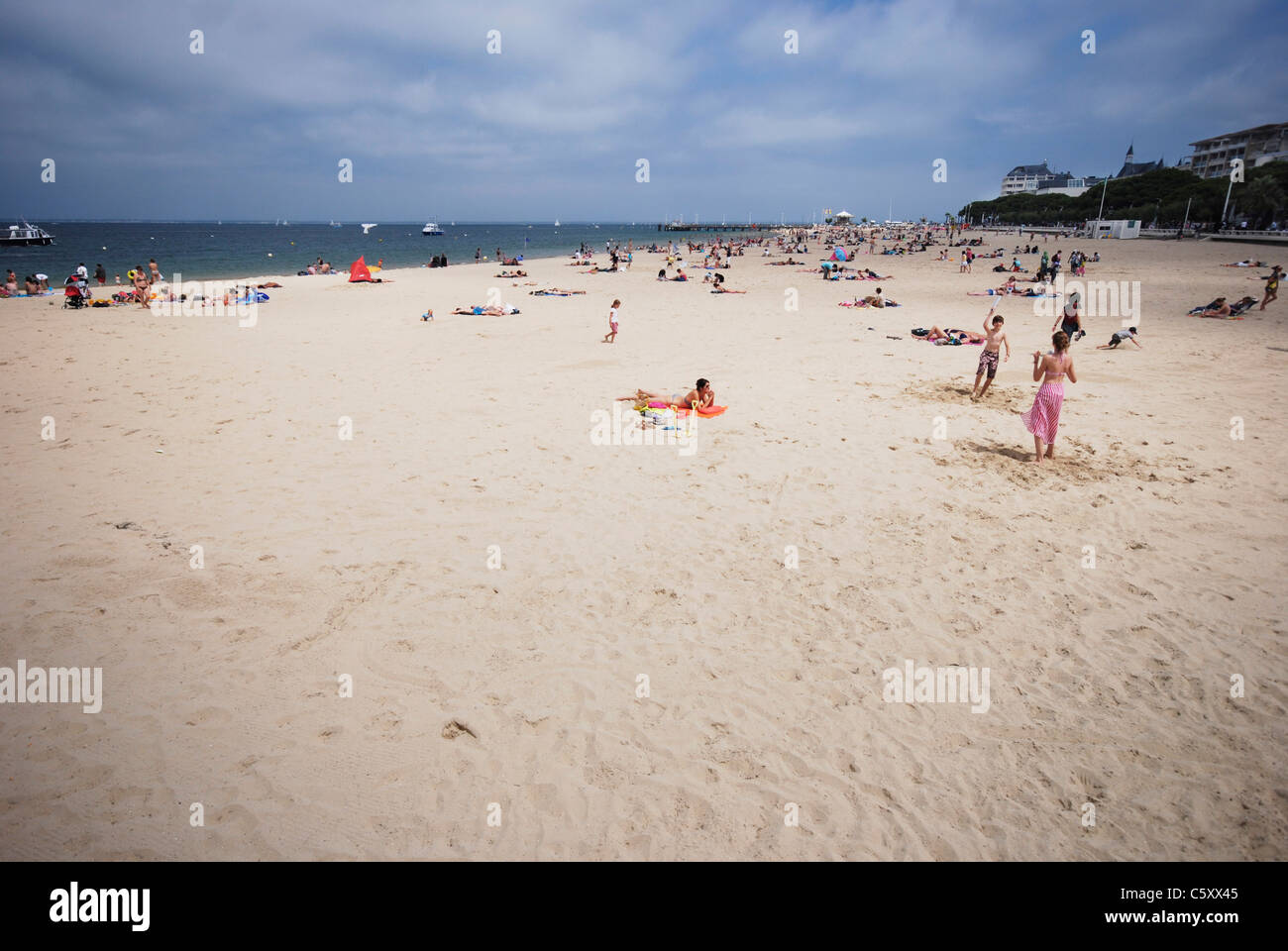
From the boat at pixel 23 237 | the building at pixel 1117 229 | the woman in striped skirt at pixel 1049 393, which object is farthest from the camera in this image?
the boat at pixel 23 237

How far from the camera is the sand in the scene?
11.6 ft

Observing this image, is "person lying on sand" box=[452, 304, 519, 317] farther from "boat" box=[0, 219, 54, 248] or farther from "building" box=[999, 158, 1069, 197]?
"building" box=[999, 158, 1069, 197]

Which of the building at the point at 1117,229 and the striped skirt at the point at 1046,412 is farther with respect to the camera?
the building at the point at 1117,229

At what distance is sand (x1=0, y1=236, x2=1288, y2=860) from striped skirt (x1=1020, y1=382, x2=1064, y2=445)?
0.59 m

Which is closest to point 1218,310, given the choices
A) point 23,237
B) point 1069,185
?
point 23,237

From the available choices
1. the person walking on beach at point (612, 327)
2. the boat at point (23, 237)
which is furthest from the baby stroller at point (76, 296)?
the boat at point (23, 237)

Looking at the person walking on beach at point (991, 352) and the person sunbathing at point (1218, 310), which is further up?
the person sunbathing at point (1218, 310)

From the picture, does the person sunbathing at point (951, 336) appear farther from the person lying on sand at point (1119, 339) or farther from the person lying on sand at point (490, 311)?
the person lying on sand at point (490, 311)

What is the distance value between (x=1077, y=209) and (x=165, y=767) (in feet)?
379

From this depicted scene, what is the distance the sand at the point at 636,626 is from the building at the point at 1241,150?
109 m

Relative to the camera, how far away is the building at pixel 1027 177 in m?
178

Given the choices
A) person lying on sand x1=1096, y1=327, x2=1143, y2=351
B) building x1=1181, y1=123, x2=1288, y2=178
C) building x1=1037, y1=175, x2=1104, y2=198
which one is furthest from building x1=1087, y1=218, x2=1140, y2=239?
building x1=1037, y1=175, x2=1104, y2=198

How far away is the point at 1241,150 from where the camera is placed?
3602 inches

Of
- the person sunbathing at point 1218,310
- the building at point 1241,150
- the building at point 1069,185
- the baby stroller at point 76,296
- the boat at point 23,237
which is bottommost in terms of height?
the baby stroller at point 76,296
